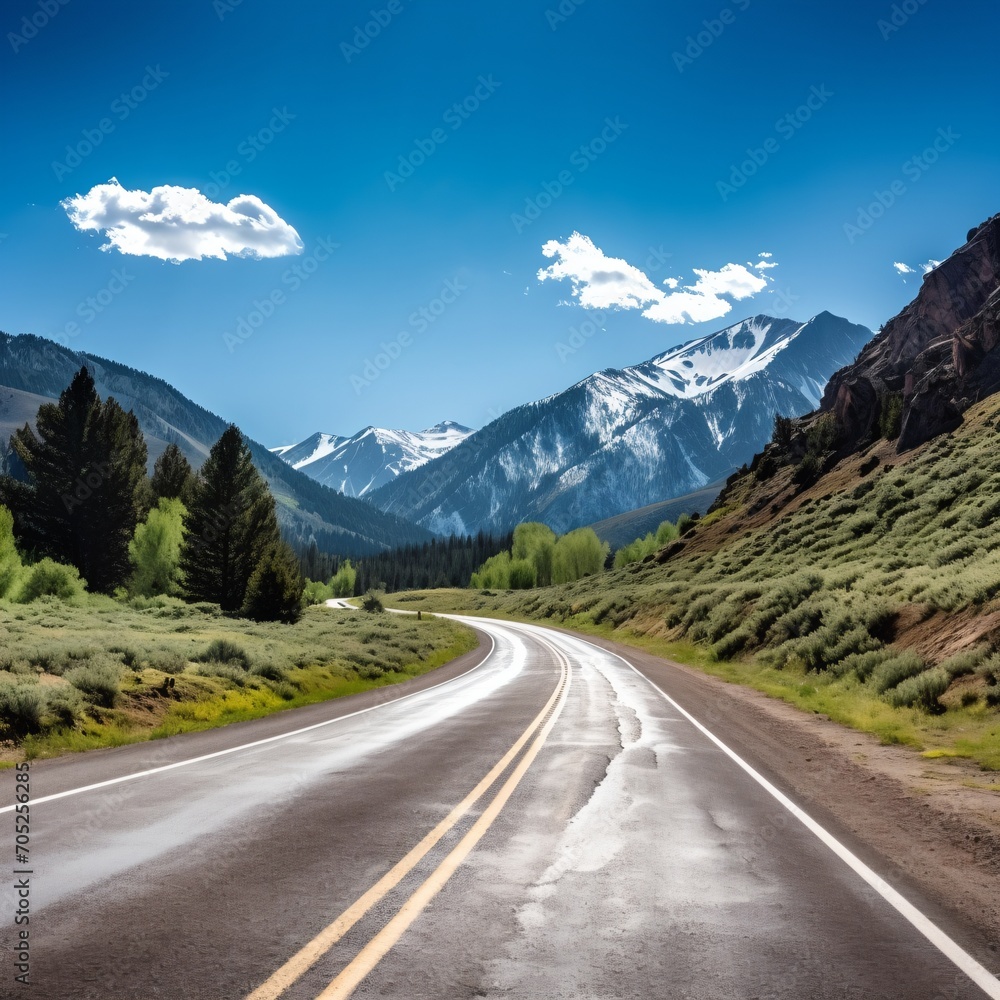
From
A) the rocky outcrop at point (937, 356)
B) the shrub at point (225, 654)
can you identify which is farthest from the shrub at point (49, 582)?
the rocky outcrop at point (937, 356)

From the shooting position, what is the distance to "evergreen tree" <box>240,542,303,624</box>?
4006 centimetres

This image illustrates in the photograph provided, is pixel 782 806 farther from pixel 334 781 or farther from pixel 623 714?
pixel 623 714

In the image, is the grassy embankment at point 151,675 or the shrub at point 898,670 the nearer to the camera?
the grassy embankment at point 151,675

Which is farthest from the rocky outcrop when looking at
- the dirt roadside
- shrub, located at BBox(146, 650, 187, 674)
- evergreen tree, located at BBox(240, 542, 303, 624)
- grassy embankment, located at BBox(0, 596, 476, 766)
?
shrub, located at BBox(146, 650, 187, 674)

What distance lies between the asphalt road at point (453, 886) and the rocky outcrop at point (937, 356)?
56024 millimetres

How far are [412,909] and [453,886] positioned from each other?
0.52 metres

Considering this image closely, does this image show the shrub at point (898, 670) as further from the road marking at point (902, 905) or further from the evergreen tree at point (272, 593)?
the evergreen tree at point (272, 593)

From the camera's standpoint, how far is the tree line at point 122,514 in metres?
47.7

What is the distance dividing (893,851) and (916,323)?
351ft

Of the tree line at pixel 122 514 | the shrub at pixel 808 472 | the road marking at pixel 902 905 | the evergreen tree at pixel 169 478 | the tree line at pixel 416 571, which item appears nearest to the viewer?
the road marking at pixel 902 905

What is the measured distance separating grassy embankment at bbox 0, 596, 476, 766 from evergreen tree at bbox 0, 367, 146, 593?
62.1ft

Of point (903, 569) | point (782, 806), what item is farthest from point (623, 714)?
point (903, 569)

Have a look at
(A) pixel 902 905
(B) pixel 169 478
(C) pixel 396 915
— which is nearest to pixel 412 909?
(C) pixel 396 915

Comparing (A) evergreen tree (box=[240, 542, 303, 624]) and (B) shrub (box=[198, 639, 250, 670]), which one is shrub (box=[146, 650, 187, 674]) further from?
(A) evergreen tree (box=[240, 542, 303, 624])
